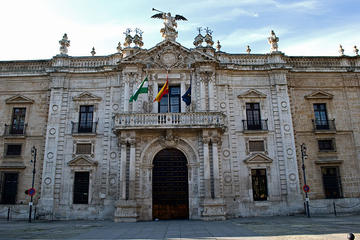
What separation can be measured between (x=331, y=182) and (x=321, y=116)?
5.20 metres

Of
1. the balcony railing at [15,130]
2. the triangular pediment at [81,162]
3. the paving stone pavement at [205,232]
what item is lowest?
the paving stone pavement at [205,232]

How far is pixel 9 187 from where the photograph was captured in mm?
20688

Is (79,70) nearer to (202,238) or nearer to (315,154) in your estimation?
(202,238)

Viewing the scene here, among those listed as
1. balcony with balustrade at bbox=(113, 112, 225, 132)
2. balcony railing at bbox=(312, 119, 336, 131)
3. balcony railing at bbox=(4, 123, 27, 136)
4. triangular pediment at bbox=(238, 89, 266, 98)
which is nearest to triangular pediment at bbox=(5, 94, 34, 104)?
balcony railing at bbox=(4, 123, 27, 136)

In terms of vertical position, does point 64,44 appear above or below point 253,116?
above

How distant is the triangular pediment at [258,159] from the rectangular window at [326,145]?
14.6 feet

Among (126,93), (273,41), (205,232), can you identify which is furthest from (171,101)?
(205,232)

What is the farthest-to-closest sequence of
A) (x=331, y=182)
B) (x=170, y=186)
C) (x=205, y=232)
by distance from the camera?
(x=331, y=182) → (x=170, y=186) → (x=205, y=232)

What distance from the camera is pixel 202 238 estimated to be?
10289mm

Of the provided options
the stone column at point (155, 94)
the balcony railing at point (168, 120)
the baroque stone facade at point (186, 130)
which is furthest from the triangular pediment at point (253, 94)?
the stone column at point (155, 94)

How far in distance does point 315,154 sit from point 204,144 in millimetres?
8839

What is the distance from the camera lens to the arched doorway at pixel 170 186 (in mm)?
19359

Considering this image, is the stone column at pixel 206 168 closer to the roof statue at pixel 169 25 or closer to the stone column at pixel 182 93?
the stone column at pixel 182 93

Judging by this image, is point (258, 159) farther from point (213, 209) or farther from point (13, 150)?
point (13, 150)
